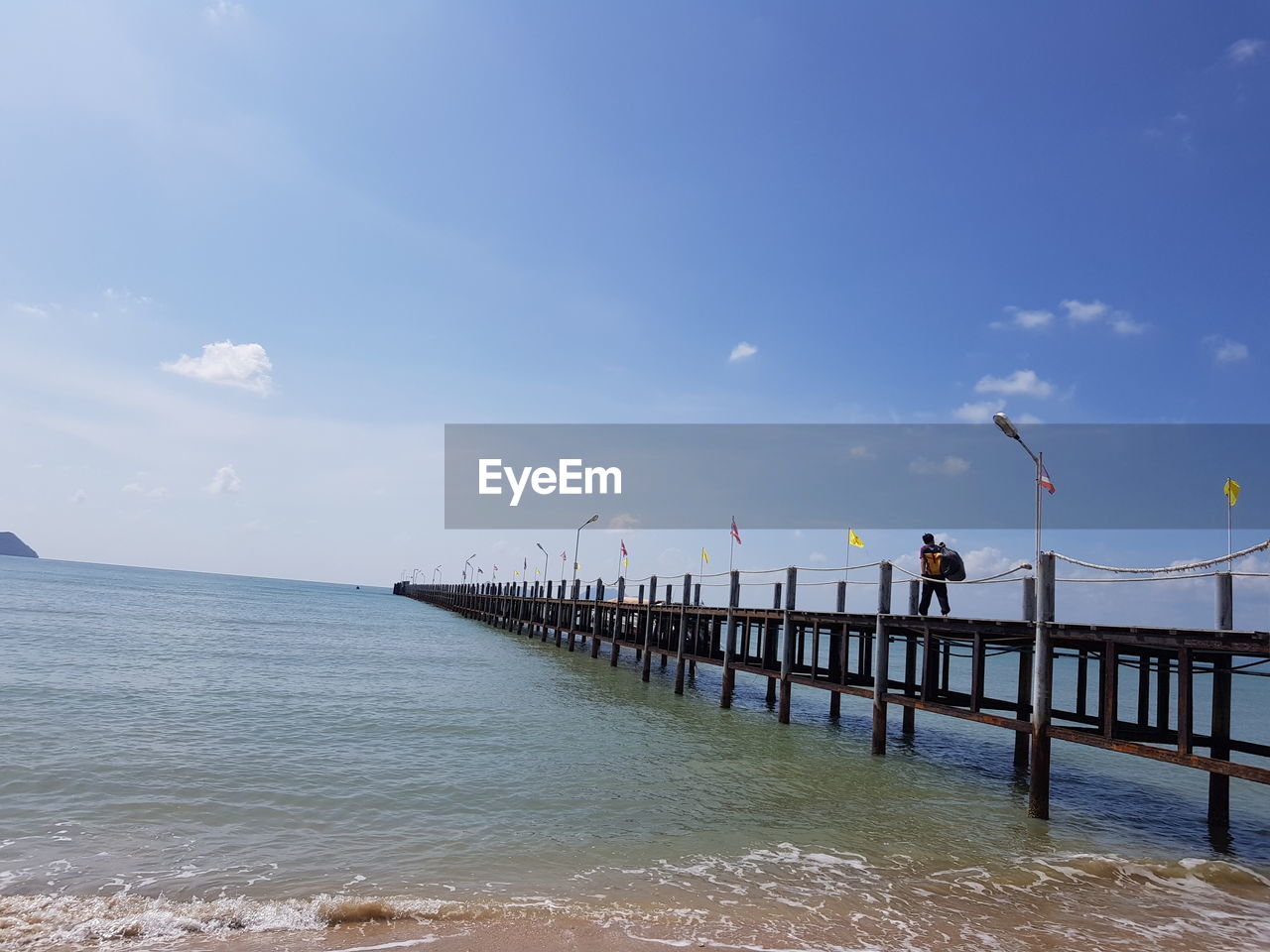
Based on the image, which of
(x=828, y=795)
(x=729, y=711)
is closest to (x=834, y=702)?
(x=729, y=711)

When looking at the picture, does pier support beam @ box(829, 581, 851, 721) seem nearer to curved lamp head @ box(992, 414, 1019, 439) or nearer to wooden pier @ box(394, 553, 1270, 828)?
wooden pier @ box(394, 553, 1270, 828)

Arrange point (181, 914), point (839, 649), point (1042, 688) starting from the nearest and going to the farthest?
point (181, 914)
point (1042, 688)
point (839, 649)

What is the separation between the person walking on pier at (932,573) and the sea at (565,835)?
3.40 meters

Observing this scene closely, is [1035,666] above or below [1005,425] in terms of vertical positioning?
below

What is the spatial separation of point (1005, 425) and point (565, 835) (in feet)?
29.2

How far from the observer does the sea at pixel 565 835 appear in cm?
739

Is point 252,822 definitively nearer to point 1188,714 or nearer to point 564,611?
point 1188,714

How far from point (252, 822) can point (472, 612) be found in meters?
73.4

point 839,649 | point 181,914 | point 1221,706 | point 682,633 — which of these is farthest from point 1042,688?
point 682,633

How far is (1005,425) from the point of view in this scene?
12164mm

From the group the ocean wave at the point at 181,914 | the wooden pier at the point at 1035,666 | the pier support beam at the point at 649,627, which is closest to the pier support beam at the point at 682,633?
the wooden pier at the point at 1035,666

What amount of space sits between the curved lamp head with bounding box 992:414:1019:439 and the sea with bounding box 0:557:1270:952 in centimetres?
601

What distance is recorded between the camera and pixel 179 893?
25.1 ft

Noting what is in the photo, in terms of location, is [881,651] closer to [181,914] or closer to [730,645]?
[730,645]
